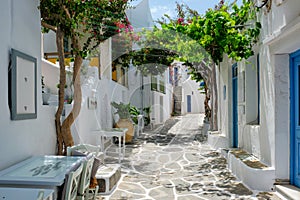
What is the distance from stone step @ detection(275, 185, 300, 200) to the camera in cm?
417

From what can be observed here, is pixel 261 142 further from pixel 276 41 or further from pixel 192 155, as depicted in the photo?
pixel 192 155

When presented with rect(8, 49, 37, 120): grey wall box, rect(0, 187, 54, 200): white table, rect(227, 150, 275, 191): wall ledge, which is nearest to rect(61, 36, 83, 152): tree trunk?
rect(8, 49, 37, 120): grey wall box

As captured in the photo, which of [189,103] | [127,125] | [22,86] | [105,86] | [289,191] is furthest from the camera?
[189,103]

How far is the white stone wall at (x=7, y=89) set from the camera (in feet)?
10.4

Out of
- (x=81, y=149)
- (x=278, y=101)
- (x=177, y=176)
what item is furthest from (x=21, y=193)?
(x=278, y=101)

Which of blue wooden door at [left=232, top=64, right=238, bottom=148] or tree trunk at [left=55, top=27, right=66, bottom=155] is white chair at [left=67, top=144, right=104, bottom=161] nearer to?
tree trunk at [left=55, top=27, right=66, bottom=155]

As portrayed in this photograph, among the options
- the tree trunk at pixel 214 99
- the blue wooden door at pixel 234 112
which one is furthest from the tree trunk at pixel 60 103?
the tree trunk at pixel 214 99

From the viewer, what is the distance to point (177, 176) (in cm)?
600

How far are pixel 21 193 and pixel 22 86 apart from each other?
1.67 m

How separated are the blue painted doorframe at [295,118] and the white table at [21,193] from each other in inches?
165

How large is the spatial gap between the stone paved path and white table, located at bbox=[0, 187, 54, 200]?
7.56ft

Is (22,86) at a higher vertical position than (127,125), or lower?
higher

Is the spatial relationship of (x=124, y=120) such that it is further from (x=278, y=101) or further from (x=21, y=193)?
(x=21, y=193)

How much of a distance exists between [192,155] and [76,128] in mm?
3955
